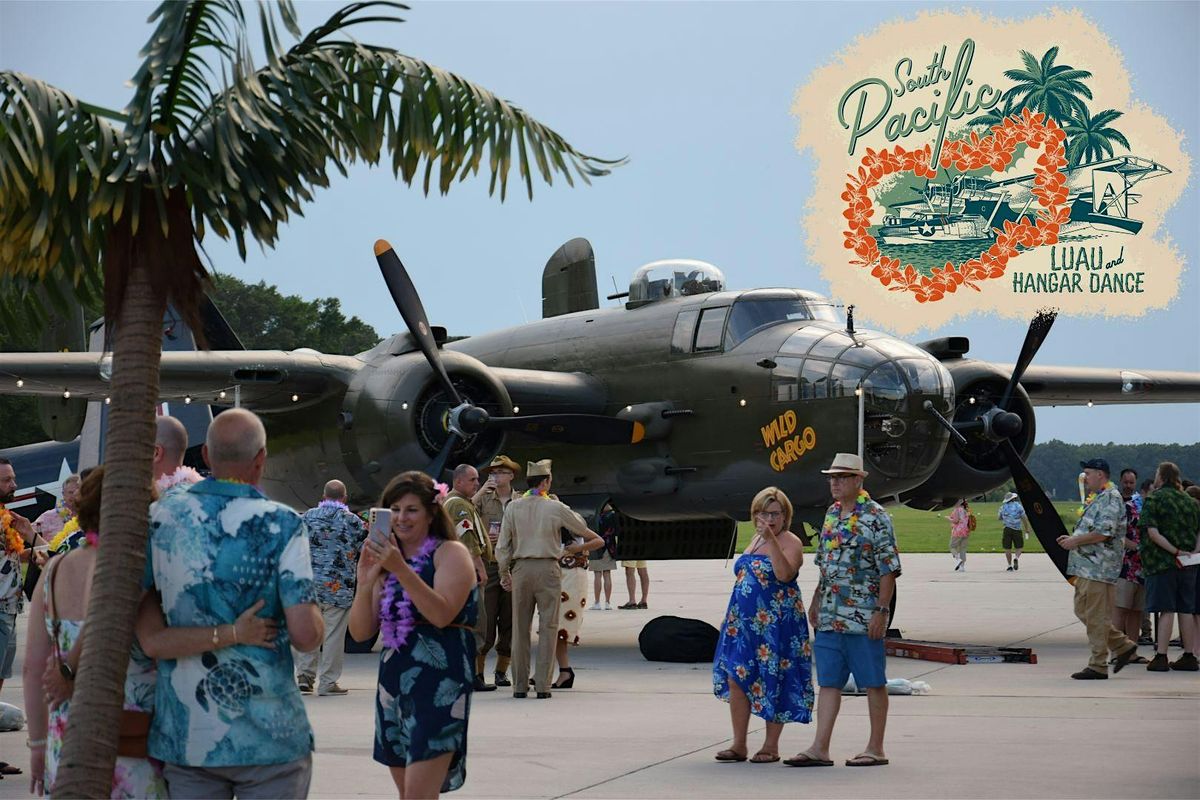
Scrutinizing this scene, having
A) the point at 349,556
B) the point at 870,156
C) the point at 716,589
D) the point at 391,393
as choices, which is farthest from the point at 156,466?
the point at 716,589

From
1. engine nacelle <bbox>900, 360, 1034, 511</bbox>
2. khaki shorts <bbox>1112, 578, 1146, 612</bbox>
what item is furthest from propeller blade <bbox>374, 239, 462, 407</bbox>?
khaki shorts <bbox>1112, 578, 1146, 612</bbox>

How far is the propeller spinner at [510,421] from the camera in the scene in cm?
1697

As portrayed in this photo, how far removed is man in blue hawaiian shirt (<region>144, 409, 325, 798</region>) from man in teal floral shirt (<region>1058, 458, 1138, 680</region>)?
9.93 meters

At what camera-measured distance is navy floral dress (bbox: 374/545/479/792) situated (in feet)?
19.3

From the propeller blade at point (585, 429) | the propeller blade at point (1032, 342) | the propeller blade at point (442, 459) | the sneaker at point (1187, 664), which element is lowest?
the sneaker at point (1187, 664)

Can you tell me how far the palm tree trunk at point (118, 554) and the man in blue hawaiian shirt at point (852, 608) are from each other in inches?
191

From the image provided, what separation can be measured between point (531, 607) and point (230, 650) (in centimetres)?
802

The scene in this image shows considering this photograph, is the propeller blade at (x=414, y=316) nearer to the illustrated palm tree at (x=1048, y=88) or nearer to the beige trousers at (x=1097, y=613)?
the beige trousers at (x=1097, y=613)

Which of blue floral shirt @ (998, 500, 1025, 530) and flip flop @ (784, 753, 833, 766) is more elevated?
blue floral shirt @ (998, 500, 1025, 530)

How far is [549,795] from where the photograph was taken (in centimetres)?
797

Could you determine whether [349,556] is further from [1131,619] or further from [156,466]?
[1131,619]

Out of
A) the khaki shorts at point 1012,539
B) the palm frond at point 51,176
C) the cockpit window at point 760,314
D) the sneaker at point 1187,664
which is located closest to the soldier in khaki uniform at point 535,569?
the cockpit window at point 760,314

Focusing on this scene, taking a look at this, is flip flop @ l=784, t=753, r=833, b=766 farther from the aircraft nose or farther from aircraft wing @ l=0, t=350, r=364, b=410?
aircraft wing @ l=0, t=350, r=364, b=410

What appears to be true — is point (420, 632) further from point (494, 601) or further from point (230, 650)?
point (494, 601)
